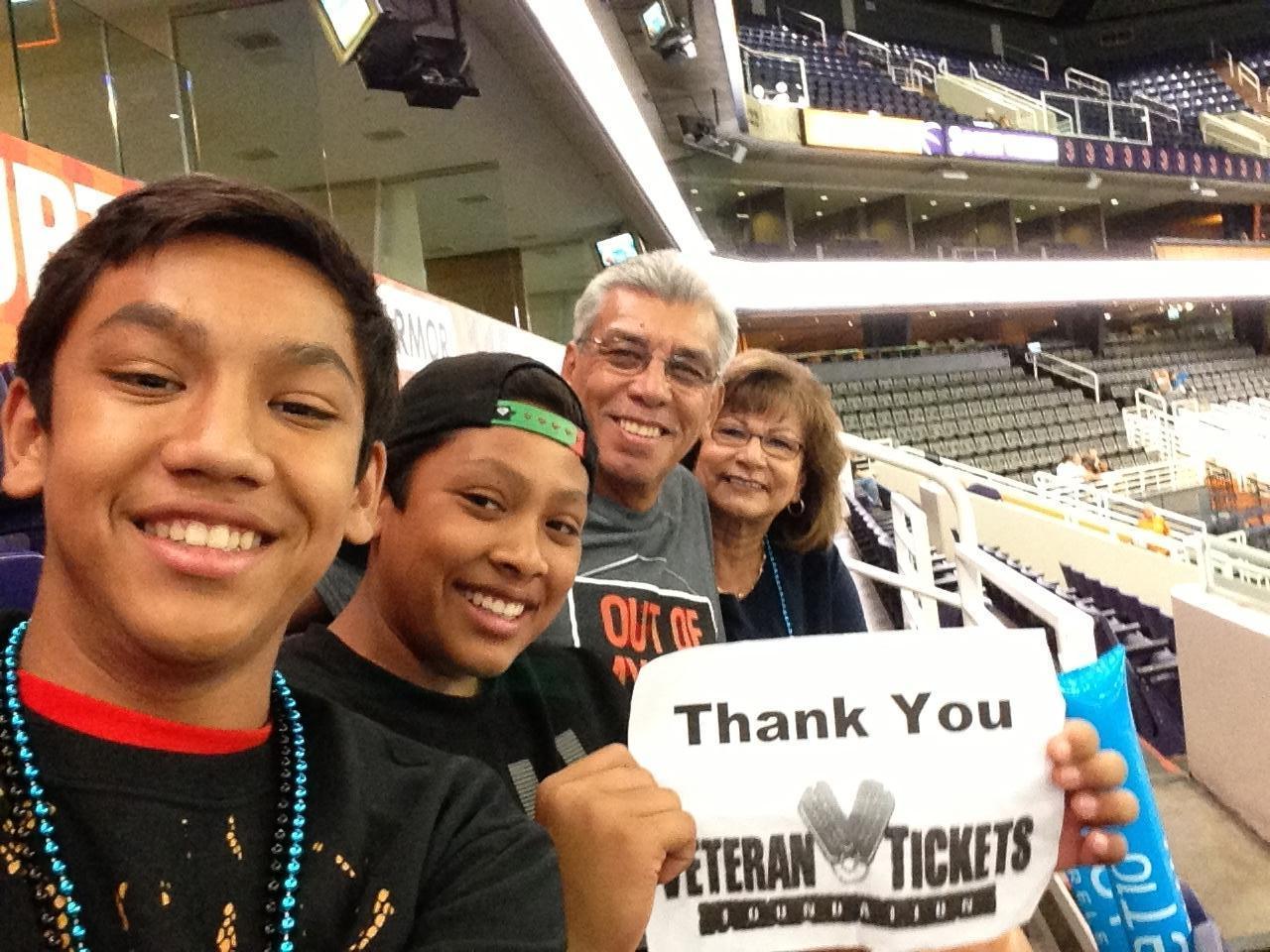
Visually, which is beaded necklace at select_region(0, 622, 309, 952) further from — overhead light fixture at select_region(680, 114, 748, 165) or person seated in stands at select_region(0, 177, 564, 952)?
overhead light fixture at select_region(680, 114, 748, 165)

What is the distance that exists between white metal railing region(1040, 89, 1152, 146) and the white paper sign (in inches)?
695

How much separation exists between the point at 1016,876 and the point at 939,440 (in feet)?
43.7

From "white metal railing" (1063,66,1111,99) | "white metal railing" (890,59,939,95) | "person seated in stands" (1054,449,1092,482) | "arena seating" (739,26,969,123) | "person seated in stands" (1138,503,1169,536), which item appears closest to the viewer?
"person seated in stands" (1138,503,1169,536)

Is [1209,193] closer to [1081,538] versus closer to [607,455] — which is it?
[1081,538]

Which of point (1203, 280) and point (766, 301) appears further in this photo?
point (1203, 280)

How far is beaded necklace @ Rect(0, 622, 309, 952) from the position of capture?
1.58ft

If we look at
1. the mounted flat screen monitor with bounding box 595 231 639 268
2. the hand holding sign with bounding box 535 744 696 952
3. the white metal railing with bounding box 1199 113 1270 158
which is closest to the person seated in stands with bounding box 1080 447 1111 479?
the mounted flat screen monitor with bounding box 595 231 639 268

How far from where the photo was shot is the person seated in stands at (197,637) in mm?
508

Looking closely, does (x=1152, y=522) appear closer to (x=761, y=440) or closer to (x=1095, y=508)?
(x=1095, y=508)

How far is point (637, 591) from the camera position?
3.88 feet

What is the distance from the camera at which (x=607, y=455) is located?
4.08ft

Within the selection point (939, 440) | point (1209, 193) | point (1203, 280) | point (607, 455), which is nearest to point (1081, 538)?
point (939, 440)

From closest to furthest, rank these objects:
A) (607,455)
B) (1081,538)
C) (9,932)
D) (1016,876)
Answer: (9,932), (1016,876), (607,455), (1081,538)

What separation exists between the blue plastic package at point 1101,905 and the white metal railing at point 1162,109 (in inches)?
791
